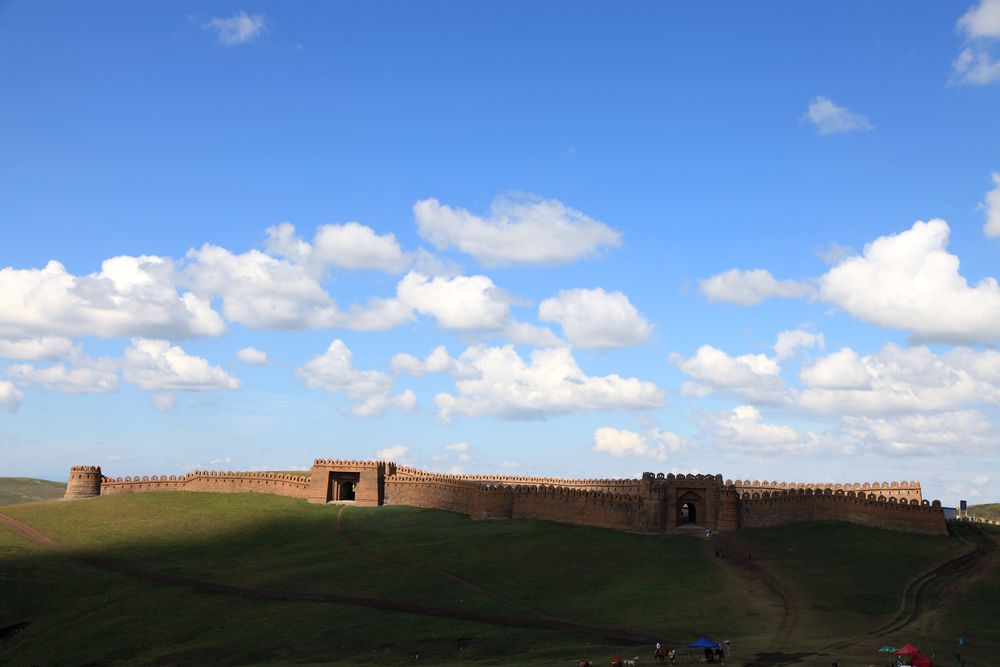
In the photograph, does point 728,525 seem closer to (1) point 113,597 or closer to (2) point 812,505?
(2) point 812,505

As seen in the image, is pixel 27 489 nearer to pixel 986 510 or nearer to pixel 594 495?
pixel 594 495

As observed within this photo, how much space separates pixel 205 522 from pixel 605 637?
181 ft

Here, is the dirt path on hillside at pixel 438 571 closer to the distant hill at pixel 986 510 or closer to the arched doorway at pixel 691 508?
the arched doorway at pixel 691 508

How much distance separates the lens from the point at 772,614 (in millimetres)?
54156

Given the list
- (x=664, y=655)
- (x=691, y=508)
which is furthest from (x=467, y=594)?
(x=691, y=508)

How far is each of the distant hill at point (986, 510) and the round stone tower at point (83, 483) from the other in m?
113

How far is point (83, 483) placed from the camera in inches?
4358

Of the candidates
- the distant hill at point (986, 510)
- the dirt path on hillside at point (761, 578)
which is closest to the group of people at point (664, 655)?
the dirt path on hillside at point (761, 578)

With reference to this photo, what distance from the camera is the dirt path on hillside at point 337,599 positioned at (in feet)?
169

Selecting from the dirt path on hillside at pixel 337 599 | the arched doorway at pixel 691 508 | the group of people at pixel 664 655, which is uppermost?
the arched doorway at pixel 691 508

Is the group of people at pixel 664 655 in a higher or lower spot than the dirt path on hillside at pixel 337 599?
lower

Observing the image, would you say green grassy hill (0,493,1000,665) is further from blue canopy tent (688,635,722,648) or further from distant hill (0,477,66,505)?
distant hill (0,477,66,505)

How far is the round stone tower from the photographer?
11025 cm

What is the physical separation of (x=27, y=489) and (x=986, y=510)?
160 m
